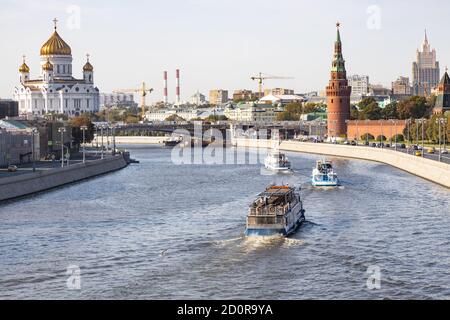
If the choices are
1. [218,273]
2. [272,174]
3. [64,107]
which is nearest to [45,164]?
[272,174]

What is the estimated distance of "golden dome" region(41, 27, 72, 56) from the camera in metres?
163

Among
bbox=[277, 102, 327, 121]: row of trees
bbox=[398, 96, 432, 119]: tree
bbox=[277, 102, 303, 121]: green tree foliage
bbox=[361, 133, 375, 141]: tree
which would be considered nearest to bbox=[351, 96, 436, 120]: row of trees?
bbox=[398, 96, 432, 119]: tree

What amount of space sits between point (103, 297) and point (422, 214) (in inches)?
766

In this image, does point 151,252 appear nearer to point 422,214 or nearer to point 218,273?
point 218,273

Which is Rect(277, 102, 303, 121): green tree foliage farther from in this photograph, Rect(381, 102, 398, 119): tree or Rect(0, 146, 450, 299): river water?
Rect(0, 146, 450, 299): river water

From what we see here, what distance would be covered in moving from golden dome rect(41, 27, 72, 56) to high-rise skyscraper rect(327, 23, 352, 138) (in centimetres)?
6294

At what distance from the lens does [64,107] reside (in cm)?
17375

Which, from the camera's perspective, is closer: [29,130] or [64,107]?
[29,130]

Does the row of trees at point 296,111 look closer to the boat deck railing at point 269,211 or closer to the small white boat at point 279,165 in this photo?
the small white boat at point 279,165

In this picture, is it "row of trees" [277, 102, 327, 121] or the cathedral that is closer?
the cathedral

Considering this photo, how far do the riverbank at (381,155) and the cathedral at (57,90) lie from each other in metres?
48.2

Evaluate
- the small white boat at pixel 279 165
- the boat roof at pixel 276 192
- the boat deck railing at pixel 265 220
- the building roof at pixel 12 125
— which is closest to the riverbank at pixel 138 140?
the building roof at pixel 12 125
